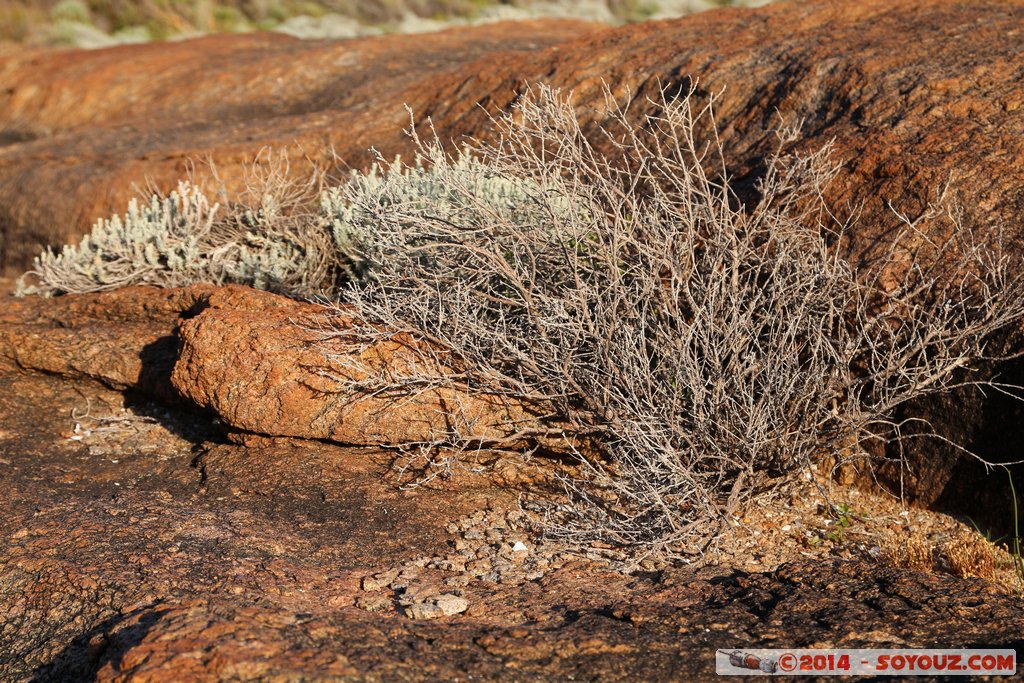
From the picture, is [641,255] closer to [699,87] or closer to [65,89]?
[699,87]

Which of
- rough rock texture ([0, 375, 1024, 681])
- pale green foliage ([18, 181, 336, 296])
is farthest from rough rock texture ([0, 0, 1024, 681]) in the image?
pale green foliage ([18, 181, 336, 296])

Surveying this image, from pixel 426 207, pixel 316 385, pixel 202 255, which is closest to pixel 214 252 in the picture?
pixel 202 255

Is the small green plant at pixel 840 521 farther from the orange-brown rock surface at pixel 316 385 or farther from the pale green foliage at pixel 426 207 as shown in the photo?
the pale green foliage at pixel 426 207

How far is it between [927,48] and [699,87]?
1295 millimetres

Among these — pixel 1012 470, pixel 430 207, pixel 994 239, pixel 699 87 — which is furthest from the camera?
pixel 699 87

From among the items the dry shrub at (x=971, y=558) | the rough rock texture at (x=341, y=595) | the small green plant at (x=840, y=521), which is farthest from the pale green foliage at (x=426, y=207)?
the dry shrub at (x=971, y=558)

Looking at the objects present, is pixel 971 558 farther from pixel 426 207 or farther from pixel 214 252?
pixel 214 252

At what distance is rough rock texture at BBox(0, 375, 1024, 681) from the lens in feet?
9.49

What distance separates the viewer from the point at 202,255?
251 inches

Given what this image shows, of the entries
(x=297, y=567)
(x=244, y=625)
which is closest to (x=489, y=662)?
(x=244, y=625)

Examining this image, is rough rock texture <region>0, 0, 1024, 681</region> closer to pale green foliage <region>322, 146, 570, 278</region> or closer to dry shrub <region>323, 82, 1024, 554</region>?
dry shrub <region>323, 82, 1024, 554</region>

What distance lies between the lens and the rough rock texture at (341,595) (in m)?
2.89

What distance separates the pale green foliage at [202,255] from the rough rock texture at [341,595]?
1.55 metres

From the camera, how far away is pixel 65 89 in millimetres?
11508
